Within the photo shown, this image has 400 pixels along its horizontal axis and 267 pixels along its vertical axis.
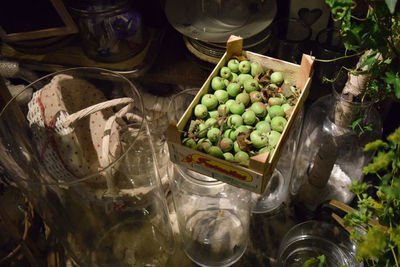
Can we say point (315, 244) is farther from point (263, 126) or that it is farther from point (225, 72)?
point (225, 72)

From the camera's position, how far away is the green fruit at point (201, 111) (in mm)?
813

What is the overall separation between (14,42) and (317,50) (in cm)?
104

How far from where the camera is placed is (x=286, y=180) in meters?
1.13

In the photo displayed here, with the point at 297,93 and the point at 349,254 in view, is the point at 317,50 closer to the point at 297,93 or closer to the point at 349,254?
the point at 297,93

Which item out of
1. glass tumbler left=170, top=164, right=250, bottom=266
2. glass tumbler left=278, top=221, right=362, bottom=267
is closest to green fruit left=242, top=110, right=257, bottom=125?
glass tumbler left=170, top=164, right=250, bottom=266

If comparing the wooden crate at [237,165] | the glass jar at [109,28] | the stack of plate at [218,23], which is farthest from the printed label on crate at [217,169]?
the glass jar at [109,28]

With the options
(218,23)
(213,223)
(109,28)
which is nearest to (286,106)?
(213,223)

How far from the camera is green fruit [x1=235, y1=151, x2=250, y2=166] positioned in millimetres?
754

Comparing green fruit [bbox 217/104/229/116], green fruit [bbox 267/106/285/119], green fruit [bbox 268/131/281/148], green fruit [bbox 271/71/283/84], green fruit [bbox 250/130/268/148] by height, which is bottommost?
green fruit [bbox 250/130/268/148]

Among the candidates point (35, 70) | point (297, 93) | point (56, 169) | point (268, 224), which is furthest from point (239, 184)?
point (35, 70)

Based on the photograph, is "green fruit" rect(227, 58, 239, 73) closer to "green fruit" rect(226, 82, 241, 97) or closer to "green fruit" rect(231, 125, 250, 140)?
"green fruit" rect(226, 82, 241, 97)

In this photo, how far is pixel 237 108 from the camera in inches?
33.1

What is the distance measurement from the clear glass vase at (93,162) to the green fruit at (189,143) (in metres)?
0.09

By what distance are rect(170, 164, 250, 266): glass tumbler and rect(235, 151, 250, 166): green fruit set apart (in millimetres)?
207
